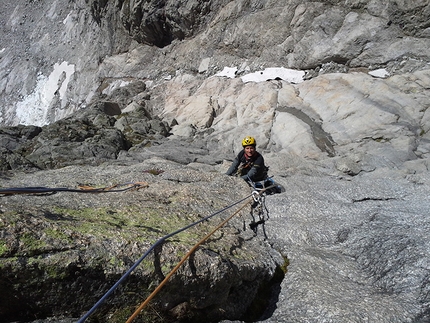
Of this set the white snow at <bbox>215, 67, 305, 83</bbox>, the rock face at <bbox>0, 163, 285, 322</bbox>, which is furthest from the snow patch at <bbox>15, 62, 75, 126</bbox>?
the rock face at <bbox>0, 163, 285, 322</bbox>

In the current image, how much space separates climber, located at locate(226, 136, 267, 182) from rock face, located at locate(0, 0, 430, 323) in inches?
35.8

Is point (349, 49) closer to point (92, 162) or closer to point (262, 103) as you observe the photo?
point (262, 103)

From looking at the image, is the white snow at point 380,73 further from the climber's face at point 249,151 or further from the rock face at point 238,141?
the climber's face at point 249,151

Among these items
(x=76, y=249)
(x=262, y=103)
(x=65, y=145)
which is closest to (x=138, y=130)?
(x=65, y=145)

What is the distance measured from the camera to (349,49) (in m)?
22.5

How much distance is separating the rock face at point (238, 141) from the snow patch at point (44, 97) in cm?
22

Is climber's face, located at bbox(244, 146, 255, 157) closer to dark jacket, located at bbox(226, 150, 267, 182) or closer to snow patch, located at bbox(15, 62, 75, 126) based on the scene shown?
dark jacket, located at bbox(226, 150, 267, 182)

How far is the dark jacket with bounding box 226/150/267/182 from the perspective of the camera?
10.9m

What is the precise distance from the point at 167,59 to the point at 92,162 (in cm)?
2260

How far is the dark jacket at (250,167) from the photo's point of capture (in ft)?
35.9

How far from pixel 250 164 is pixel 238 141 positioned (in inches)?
340

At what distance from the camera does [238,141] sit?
2019 centimetres

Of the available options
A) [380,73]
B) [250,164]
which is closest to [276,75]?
[380,73]

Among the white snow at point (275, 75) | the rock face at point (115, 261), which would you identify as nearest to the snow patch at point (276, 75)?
the white snow at point (275, 75)
